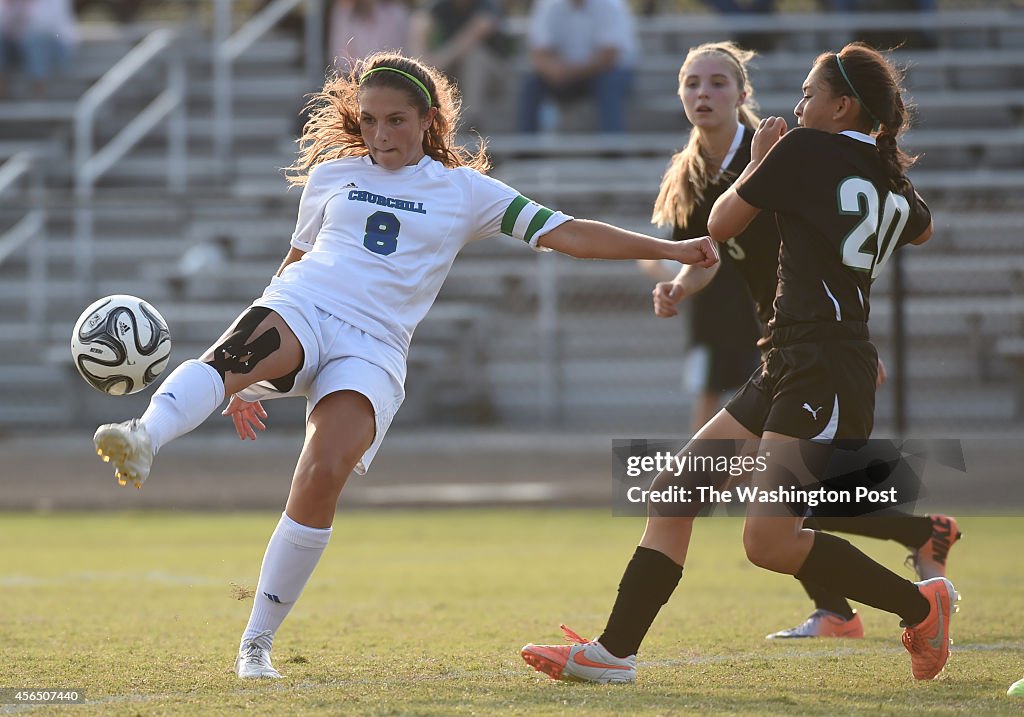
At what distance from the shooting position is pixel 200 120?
1850 centimetres

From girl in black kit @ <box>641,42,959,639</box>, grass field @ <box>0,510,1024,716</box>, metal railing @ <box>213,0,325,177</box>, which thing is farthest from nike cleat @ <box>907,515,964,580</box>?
metal railing @ <box>213,0,325,177</box>

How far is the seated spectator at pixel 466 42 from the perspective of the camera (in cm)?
1655

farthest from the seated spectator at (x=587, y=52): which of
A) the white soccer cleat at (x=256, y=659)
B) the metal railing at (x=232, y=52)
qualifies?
the white soccer cleat at (x=256, y=659)

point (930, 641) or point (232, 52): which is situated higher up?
point (232, 52)

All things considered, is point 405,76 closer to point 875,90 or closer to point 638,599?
point 875,90

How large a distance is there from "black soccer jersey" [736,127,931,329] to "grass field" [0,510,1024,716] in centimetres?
122

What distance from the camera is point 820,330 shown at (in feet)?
15.8

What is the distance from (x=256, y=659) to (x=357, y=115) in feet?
6.39

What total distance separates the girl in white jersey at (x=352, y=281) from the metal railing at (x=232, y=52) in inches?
480

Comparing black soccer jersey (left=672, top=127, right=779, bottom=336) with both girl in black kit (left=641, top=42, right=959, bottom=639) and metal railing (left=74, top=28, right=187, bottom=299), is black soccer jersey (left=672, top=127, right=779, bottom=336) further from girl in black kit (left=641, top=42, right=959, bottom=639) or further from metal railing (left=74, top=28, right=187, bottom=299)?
metal railing (left=74, top=28, right=187, bottom=299)

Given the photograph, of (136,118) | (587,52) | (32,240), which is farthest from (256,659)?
(136,118)

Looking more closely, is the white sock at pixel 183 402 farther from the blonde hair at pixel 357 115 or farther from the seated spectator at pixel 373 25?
the seated spectator at pixel 373 25

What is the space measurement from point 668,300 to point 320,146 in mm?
1384

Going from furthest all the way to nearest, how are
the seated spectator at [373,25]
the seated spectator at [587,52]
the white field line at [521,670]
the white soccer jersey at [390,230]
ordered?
the seated spectator at [373,25] → the seated spectator at [587,52] → the white soccer jersey at [390,230] → the white field line at [521,670]
